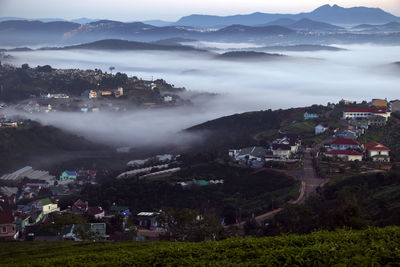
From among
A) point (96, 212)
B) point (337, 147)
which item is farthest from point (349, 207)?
point (337, 147)

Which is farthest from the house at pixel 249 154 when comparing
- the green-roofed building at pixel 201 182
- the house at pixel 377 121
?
the house at pixel 377 121

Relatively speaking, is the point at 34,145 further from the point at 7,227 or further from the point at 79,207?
the point at 7,227

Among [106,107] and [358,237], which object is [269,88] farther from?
[358,237]

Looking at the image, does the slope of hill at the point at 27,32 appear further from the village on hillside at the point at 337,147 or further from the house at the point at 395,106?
the village on hillside at the point at 337,147

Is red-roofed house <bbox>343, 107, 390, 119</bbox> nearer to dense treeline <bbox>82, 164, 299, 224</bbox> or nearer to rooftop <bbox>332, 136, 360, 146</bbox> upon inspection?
rooftop <bbox>332, 136, 360, 146</bbox>

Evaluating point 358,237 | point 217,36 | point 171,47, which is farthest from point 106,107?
point 217,36

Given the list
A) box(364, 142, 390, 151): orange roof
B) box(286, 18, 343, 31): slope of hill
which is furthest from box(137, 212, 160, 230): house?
box(286, 18, 343, 31): slope of hill
